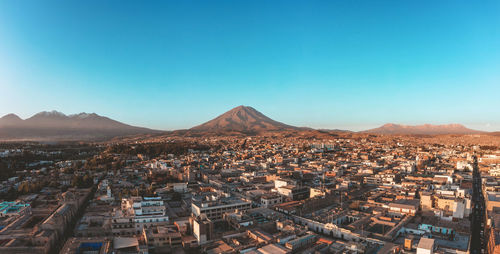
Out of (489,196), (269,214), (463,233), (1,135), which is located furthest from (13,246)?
(1,135)

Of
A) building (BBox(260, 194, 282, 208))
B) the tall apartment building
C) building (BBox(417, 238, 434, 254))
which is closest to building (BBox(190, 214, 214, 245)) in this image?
the tall apartment building

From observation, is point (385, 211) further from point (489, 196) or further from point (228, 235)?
point (228, 235)

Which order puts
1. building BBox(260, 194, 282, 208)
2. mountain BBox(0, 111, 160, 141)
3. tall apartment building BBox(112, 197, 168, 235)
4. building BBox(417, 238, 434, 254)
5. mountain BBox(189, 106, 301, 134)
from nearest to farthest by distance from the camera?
building BBox(417, 238, 434, 254) → tall apartment building BBox(112, 197, 168, 235) → building BBox(260, 194, 282, 208) → mountain BBox(0, 111, 160, 141) → mountain BBox(189, 106, 301, 134)

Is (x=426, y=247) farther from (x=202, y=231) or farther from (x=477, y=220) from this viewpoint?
(x=477, y=220)

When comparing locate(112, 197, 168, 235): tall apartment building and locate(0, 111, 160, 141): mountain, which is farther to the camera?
locate(0, 111, 160, 141): mountain

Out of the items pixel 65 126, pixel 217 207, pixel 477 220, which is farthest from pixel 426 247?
pixel 65 126

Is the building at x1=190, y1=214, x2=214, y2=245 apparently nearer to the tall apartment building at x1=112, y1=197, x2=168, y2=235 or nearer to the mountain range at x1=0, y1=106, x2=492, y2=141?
the tall apartment building at x1=112, y1=197, x2=168, y2=235

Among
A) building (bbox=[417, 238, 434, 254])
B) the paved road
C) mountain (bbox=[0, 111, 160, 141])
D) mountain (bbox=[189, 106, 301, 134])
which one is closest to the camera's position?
building (bbox=[417, 238, 434, 254])
